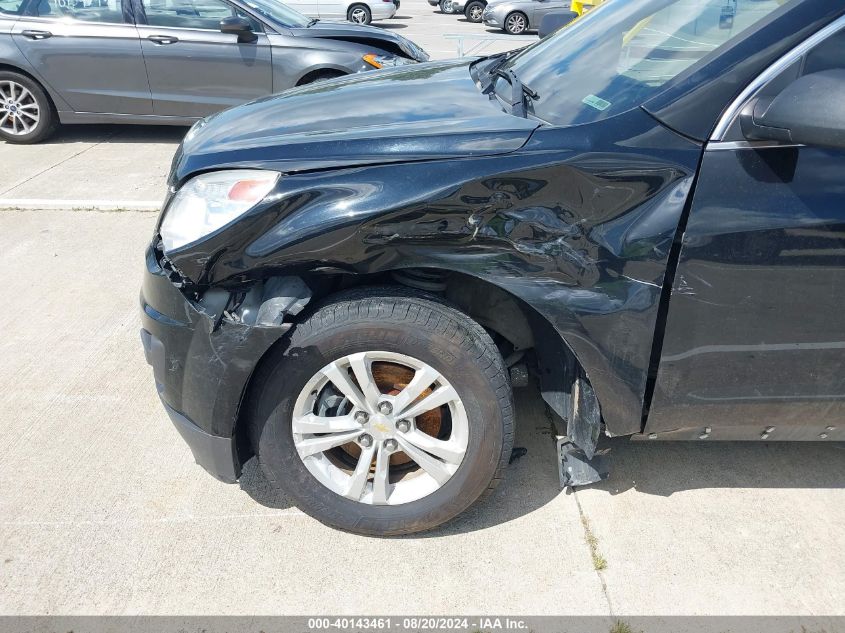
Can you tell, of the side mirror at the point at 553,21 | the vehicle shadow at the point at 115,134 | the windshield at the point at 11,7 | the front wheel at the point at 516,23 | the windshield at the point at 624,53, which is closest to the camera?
the windshield at the point at 624,53

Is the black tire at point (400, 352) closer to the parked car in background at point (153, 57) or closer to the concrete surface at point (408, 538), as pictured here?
the concrete surface at point (408, 538)

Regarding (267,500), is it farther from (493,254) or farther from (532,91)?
(532,91)

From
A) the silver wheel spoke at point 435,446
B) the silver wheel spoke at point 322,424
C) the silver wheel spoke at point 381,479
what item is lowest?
the silver wheel spoke at point 381,479

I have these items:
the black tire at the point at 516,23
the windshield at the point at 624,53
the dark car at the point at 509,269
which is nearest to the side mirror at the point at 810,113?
the dark car at the point at 509,269

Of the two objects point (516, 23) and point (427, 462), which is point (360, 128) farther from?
point (516, 23)

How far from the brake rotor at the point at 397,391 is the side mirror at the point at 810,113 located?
1.28 metres

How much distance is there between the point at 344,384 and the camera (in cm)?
229

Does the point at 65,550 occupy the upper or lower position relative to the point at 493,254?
lower

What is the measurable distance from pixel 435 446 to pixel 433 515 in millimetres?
260

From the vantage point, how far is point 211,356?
7.33 feet

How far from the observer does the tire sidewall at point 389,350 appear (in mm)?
2215

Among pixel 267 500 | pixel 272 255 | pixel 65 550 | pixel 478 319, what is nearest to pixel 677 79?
pixel 478 319

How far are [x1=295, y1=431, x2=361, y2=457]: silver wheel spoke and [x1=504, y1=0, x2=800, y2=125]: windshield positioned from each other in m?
1.23

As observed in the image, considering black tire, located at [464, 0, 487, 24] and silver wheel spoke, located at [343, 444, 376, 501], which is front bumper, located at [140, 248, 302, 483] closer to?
silver wheel spoke, located at [343, 444, 376, 501]
